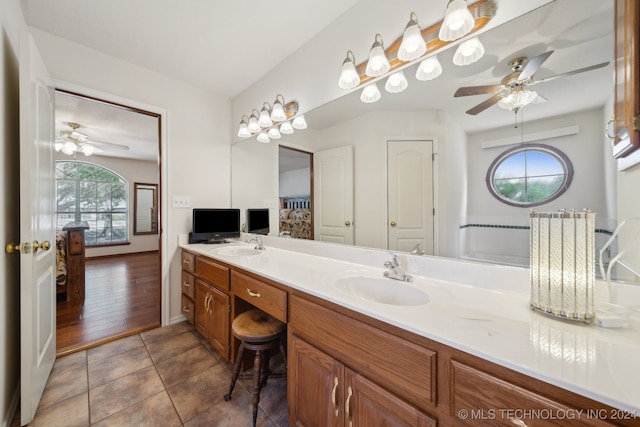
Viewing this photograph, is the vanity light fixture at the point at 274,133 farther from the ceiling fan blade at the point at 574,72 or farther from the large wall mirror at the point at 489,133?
the ceiling fan blade at the point at 574,72

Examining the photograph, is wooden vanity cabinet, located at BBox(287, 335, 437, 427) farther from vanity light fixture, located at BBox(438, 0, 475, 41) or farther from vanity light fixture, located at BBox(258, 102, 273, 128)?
vanity light fixture, located at BBox(258, 102, 273, 128)

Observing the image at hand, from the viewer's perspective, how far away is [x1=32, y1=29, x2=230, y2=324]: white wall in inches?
74.6

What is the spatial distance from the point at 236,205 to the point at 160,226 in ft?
2.43

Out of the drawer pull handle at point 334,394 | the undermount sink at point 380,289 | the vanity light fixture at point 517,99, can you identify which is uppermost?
the vanity light fixture at point 517,99

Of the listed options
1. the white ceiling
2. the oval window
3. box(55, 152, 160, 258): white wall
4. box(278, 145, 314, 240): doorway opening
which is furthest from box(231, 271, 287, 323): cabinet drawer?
box(55, 152, 160, 258): white wall

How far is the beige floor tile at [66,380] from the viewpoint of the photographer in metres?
1.42

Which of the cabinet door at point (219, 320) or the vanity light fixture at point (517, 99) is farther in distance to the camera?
the cabinet door at point (219, 320)

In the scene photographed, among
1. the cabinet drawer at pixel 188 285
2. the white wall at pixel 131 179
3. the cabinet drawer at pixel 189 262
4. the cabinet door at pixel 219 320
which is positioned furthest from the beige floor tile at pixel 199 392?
the white wall at pixel 131 179

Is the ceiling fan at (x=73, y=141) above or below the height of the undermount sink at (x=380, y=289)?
above

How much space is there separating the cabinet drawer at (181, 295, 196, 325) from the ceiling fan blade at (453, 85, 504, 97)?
239 centimetres

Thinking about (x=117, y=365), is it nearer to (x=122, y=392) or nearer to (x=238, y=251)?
(x=122, y=392)

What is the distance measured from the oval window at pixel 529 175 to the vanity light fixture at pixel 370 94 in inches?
29.4

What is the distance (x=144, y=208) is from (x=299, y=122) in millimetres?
6019

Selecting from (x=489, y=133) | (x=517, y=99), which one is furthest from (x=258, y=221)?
(x=517, y=99)
